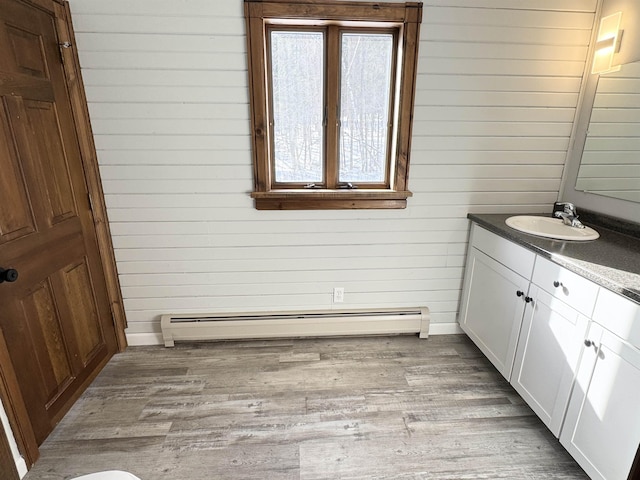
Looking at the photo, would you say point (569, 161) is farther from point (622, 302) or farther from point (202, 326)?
point (202, 326)

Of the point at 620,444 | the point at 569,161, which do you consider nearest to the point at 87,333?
the point at 620,444

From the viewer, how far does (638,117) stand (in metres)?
1.89

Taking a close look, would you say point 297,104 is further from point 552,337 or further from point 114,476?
point 114,476

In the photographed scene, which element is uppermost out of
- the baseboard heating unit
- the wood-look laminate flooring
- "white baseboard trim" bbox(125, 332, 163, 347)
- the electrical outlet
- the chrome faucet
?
the chrome faucet

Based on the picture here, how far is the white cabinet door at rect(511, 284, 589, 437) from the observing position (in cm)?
155

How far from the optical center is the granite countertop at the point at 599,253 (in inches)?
53.2

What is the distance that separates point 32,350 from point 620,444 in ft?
8.41

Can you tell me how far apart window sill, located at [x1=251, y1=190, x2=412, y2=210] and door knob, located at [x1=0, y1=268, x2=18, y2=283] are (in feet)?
4.03

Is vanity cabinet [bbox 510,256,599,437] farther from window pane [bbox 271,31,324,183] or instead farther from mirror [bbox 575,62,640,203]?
window pane [bbox 271,31,324,183]

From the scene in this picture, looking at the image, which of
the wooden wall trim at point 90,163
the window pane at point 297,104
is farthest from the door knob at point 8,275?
the window pane at point 297,104

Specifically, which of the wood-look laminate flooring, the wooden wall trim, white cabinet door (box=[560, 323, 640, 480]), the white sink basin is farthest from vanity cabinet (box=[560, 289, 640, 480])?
the wooden wall trim

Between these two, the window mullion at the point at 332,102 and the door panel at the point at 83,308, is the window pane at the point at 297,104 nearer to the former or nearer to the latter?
the window mullion at the point at 332,102

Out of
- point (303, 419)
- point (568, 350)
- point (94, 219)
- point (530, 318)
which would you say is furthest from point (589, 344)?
point (94, 219)

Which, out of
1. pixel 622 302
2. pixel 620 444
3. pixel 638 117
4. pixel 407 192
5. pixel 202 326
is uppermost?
pixel 638 117
